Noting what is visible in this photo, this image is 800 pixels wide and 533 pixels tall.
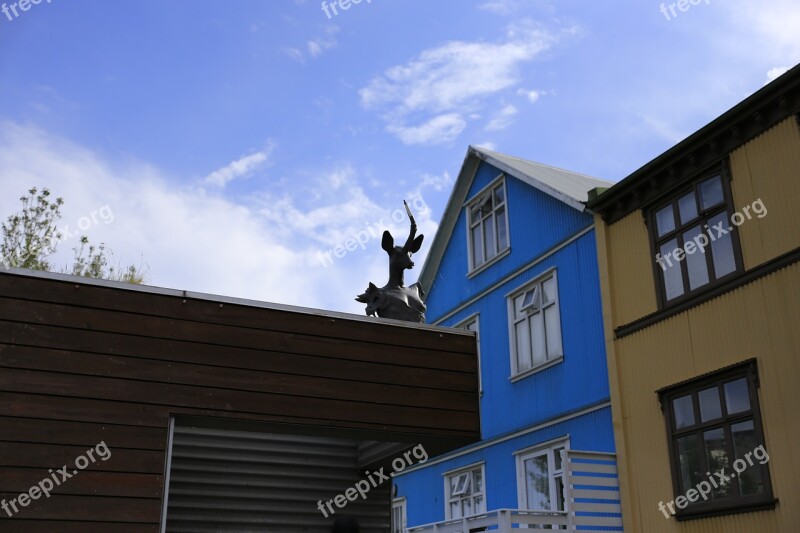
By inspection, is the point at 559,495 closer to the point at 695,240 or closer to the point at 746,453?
the point at 746,453

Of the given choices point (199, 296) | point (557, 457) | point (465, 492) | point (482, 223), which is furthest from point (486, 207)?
point (199, 296)

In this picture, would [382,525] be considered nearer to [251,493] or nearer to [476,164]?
[251,493]

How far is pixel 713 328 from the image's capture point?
1222 cm

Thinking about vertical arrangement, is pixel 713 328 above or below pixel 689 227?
below

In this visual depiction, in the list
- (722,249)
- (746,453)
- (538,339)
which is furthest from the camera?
(538,339)

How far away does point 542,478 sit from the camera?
15852 millimetres

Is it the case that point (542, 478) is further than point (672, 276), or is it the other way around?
point (542, 478)

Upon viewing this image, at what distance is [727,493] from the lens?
11.6 metres

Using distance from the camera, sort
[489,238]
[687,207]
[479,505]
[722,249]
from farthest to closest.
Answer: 1. [489,238]
2. [479,505]
3. [687,207]
4. [722,249]

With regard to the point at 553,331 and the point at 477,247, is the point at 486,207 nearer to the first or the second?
the point at 477,247

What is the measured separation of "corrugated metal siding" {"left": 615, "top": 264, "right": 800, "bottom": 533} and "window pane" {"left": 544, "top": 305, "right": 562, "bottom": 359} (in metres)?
1.90

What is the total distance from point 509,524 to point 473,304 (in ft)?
24.0

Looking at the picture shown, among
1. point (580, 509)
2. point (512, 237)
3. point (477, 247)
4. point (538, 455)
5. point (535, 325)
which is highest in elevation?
point (477, 247)

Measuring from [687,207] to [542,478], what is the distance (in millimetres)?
5850
